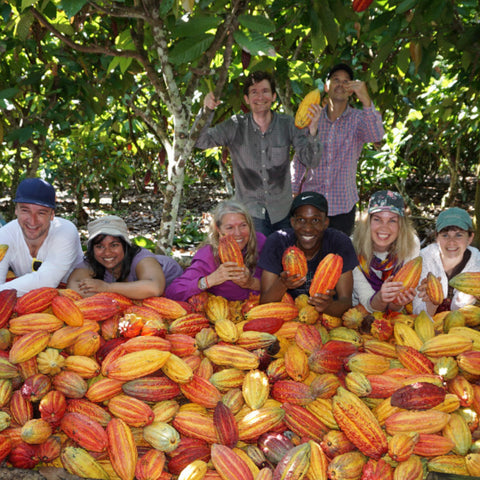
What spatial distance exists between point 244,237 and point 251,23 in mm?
1094

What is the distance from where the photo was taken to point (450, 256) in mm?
2297

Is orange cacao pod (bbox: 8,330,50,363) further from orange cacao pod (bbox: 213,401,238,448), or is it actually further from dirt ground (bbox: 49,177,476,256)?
dirt ground (bbox: 49,177,476,256)

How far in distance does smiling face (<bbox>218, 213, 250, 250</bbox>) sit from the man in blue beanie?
832 mm

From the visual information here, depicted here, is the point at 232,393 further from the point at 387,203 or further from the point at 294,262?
the point at 387,203

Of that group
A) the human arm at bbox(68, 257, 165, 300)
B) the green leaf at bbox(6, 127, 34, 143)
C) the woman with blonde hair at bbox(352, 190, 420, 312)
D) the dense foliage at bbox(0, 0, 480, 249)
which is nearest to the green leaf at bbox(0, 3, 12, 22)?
the dense foliage at bbox(0, 0, 480, 249)

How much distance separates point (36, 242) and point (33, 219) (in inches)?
6.5

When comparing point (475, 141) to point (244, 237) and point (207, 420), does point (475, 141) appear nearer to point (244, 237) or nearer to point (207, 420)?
point (244, 237)

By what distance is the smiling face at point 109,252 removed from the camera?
7.84 feet

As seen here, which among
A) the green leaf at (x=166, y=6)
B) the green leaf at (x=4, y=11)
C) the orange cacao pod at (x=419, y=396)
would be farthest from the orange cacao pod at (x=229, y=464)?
the green leaf at (x=4, y=11)

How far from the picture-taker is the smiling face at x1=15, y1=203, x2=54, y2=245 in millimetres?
2357

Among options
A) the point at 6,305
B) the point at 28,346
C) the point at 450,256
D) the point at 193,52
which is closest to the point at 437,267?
the point at 450,256

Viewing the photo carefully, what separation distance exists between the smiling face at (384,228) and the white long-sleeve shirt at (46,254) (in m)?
1.61

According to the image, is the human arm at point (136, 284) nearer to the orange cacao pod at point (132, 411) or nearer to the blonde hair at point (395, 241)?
the orange cacao pod at point (132, 411)

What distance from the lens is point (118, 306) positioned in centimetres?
196
